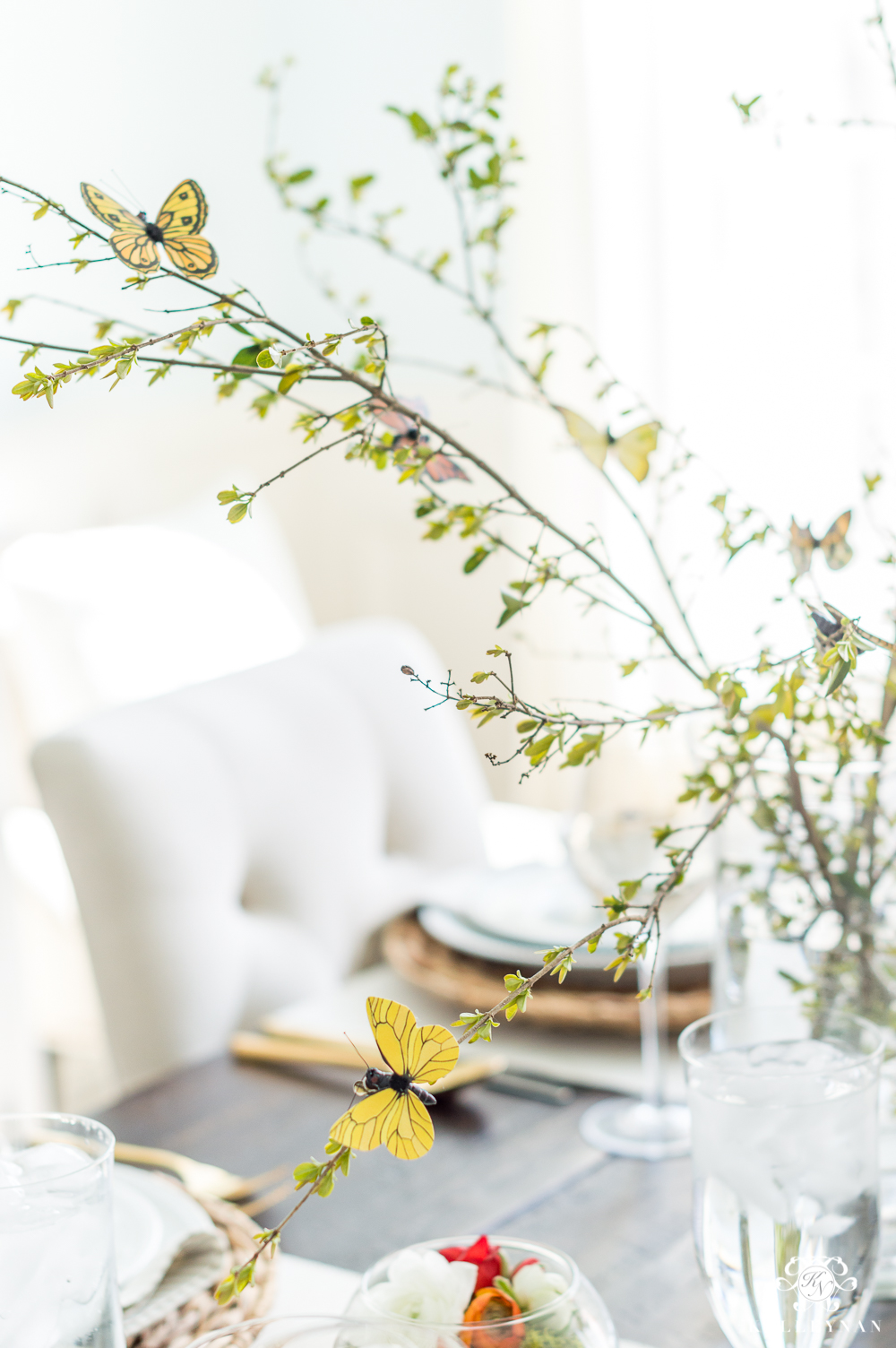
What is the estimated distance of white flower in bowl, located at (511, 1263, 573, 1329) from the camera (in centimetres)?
46

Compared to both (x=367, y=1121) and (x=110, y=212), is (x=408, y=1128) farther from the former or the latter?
(x=110, y=212)

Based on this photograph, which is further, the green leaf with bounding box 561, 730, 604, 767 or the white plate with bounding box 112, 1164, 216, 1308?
the white plate with bounding box 112, 1164, 216, 1308

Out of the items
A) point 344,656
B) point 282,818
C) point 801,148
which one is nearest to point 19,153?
point 282,818

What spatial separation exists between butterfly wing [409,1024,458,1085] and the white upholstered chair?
→ 0.87 meters

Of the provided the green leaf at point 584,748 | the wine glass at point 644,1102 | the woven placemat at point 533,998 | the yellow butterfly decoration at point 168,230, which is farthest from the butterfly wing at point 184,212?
the woven placemat at point 533,998

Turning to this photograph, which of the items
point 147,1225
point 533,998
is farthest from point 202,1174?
point 533,998

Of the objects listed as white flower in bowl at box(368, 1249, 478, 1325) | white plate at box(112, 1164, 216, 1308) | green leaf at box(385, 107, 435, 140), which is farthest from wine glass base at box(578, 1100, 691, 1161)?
green leaf at box(385, 107, 435, 140)

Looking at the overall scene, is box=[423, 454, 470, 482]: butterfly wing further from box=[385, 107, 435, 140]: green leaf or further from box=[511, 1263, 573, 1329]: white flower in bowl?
box=[511, 1263, 573, 1329]: white flower in bowl

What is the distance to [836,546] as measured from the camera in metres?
0.58

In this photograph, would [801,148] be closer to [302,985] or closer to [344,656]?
[344,656]

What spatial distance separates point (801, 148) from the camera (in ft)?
7.23

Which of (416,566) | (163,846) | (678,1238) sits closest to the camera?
(678,1238)

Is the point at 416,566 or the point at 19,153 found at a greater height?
the point at 19,153

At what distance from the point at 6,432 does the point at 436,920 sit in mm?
1343
